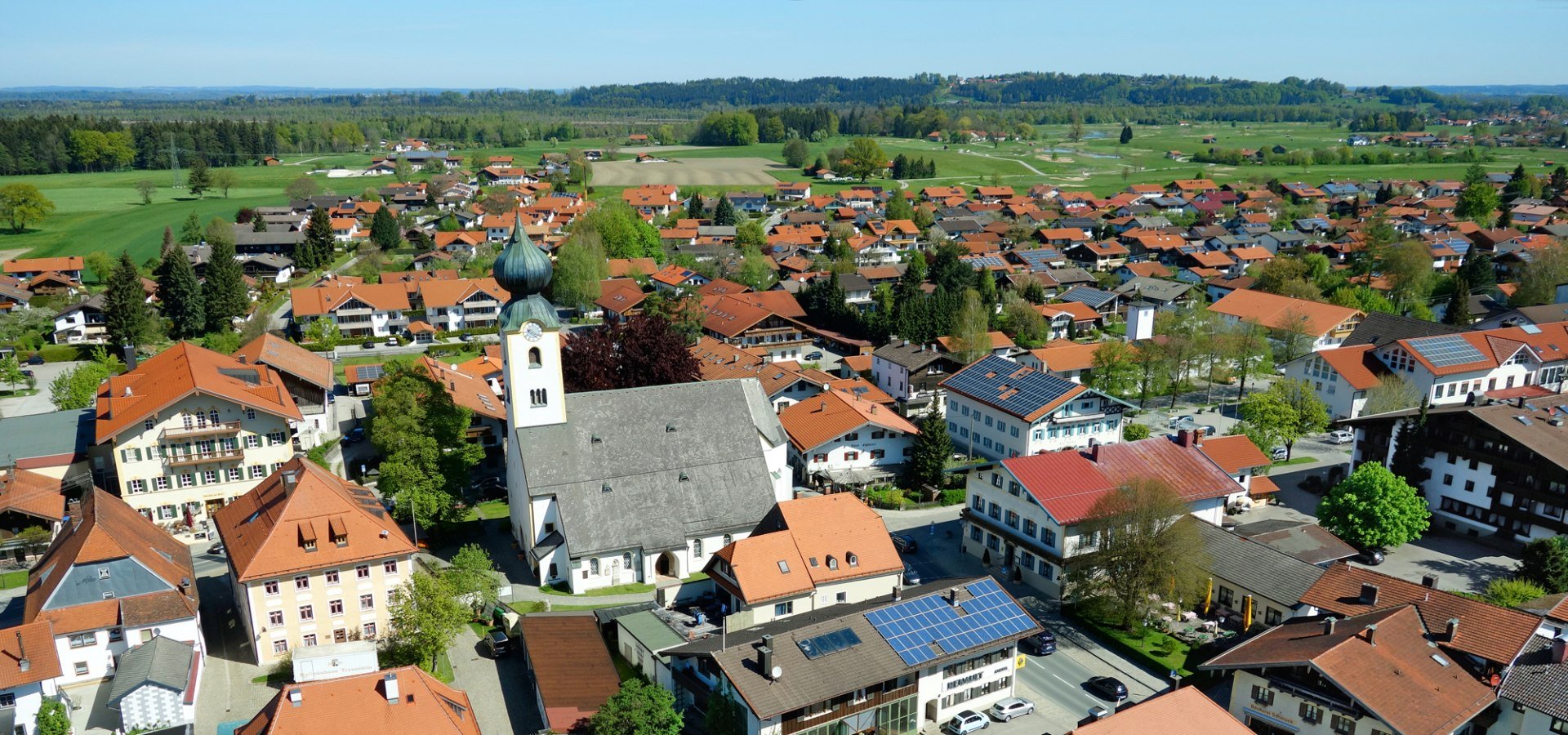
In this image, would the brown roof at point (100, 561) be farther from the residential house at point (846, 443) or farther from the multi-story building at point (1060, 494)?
the multi-story building at point (1060, 494)

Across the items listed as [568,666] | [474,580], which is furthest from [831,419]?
[568,666]

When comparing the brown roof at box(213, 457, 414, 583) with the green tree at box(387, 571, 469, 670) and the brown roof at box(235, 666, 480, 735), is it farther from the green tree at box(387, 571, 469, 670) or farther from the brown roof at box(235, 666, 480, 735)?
the brown roof at box(235, 666, 480, 735)

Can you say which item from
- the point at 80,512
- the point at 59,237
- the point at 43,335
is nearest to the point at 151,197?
the point at 59,237

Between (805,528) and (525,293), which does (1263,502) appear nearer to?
(805,528)

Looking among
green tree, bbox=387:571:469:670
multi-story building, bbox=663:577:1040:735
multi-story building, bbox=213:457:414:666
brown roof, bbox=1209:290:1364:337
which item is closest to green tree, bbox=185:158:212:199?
multi-story building, bbox=213:457:414:666

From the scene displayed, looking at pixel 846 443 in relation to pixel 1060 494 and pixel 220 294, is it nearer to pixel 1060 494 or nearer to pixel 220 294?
pixel 1060 494

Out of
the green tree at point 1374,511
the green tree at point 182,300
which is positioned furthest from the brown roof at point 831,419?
the green tree at point 182,300
